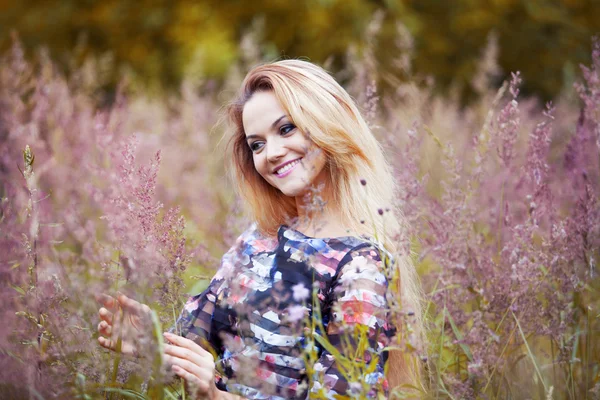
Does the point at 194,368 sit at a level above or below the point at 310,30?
below

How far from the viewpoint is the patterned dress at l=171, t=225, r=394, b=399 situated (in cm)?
162

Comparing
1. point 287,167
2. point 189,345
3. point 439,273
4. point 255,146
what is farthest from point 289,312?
point 439,273

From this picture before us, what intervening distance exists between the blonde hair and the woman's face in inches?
1.2

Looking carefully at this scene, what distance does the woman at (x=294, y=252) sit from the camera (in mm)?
1675

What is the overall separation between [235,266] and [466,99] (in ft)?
38.5

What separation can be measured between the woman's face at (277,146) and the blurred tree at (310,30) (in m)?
7.32

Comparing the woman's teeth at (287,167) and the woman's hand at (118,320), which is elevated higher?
the woman's teeth at (287,167)

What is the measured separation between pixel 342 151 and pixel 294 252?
35cm

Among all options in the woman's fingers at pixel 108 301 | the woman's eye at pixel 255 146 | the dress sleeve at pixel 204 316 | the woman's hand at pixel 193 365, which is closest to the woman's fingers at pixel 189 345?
the woman's hand at pixel 193 365

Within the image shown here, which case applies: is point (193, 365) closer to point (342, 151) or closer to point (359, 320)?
point (359, 320)

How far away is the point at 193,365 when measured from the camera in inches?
64.6

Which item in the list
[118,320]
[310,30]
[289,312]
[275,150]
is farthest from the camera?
[310,30]

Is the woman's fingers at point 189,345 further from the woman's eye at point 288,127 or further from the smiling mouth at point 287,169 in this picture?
the woman's eye at point 288,127

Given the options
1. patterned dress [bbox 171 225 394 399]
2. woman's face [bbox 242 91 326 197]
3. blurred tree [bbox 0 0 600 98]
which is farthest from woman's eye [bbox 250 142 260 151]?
blurred tree [bbox 0 0 600 98]
